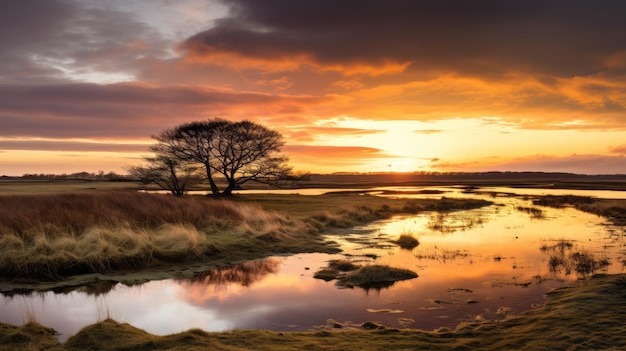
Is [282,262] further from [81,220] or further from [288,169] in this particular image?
[288,169]

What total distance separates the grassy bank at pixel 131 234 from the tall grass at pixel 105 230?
0.03 metres

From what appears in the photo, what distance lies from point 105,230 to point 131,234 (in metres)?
1.07

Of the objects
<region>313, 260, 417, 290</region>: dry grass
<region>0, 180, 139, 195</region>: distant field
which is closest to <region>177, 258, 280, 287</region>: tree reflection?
<region>313, 260, 417, 290</region>: dry grass

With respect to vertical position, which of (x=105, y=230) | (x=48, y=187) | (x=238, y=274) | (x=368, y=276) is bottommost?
(x=238, y=274)

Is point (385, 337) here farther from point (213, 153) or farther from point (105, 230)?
point (213, 153)

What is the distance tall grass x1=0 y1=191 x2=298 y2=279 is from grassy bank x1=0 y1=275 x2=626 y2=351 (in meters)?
7.02

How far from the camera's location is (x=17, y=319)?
11258 mm

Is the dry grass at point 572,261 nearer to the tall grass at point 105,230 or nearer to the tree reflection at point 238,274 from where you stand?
the tree reflection at point 238,274

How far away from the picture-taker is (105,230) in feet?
61.3

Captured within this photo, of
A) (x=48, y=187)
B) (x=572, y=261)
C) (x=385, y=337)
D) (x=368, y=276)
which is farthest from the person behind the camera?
(x=48, y=187)

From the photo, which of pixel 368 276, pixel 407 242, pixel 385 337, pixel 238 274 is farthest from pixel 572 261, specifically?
pixel 238 274

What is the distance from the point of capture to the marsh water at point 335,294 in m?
11.2

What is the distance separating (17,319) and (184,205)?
16.2m

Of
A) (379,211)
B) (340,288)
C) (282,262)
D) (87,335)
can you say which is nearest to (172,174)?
(379,211)
